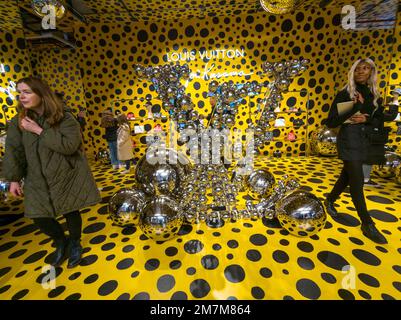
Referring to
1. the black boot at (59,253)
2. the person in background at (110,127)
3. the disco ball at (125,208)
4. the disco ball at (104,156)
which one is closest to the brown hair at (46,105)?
the disco ball at (125,208)

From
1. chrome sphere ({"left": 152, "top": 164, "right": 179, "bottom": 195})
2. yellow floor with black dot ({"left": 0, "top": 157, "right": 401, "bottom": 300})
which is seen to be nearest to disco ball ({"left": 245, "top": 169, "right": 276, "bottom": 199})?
yellow floor with black dot ({"left": 0, "top": 157, "right": 401, "bottom": 300})

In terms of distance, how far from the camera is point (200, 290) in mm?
1544

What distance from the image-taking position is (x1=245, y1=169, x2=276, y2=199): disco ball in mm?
2570

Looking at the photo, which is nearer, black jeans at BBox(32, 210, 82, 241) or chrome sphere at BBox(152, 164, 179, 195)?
black jeans at BBox(32, 210, 82, 241)

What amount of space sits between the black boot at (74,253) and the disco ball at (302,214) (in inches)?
74.8

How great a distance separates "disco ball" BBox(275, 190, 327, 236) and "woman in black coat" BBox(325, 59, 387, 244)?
1.84 feet

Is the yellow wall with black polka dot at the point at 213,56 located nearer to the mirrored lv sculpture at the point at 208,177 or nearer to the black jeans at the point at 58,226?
the mirrored lv sculpture at the point at 208,177

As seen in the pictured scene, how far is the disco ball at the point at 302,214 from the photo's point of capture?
1807 millimetres

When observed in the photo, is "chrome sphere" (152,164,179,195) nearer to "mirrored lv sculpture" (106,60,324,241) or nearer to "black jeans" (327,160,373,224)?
"mirrored lv sculpture" (106,60,324,241)

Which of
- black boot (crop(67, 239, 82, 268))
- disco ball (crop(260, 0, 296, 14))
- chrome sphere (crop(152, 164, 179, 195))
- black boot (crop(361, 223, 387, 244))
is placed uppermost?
disco ball (crop(260, 0, 296, 14))

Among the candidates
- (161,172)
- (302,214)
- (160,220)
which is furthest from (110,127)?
(302,214)

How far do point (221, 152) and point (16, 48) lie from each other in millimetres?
2937

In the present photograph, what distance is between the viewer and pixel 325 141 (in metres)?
4.61

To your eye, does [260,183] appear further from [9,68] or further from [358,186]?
[9,68]
